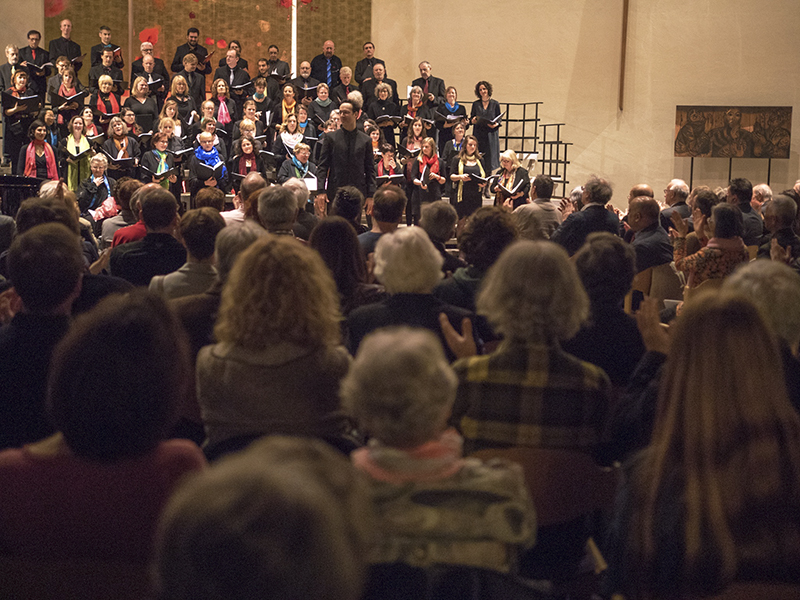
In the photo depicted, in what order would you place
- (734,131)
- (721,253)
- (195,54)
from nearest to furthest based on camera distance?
(721,253) → (195,54) → (734,131)

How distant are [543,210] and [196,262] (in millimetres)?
2270

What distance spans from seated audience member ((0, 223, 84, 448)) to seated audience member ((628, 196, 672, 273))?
3049mm

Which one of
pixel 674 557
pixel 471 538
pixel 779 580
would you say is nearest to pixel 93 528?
pixel 471 538

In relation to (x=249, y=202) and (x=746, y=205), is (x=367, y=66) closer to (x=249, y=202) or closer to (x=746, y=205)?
(x=746, y=205)

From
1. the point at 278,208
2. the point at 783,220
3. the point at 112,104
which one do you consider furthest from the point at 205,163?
the point at 783,220

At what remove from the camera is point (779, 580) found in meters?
1.40

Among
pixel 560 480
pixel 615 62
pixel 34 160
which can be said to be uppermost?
pixel 615 62

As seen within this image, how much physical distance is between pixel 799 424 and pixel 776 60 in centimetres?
1388

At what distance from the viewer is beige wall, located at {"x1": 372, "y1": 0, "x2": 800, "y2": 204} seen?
45.1 feet

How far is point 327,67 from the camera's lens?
42.5 feet

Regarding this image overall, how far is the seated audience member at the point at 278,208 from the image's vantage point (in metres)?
3.83

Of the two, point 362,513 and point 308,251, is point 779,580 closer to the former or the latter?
point 362,513

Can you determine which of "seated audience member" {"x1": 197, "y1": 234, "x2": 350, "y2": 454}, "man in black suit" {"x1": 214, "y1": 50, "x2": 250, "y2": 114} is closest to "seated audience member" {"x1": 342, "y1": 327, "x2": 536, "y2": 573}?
"seated audience member" {"x1": 197, "y1": 234, "x2": 350, "y2": 454}

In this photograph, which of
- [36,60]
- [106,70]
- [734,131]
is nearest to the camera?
[106,70]
